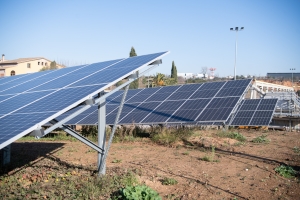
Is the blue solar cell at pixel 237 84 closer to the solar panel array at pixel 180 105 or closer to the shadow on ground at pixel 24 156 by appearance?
the solar panel array at pixel 180 105

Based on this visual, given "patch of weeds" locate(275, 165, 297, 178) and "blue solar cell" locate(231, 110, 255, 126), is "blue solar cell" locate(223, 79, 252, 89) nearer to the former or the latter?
"blue solar cell" locate(231, 110, 255, 126)

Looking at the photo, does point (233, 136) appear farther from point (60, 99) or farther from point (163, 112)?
point (60, 99)

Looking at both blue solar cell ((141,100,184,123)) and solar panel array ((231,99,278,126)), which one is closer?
blue solar cell ((141,100,184,123))

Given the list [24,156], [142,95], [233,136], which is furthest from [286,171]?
[142,95]

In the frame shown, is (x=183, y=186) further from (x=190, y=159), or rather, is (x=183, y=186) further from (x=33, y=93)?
(x=33, y=93)

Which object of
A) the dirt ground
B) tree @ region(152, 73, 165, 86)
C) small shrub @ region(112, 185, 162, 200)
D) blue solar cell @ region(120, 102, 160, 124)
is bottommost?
the dirt ground

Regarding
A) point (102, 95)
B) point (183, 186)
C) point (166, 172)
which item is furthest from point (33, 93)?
point (183, 186)

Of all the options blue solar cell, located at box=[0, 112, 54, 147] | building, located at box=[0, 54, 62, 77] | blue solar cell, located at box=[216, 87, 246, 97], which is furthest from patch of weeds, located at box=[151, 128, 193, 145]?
building, located at box=[0, 54, 62, 77]

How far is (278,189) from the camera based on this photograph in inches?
286

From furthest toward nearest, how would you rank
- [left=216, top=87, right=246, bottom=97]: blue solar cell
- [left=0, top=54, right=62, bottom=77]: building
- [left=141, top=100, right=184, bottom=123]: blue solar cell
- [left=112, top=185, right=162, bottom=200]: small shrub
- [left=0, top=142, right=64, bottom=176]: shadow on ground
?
1. [left=0, top=54, right=62, bottom=77]: building
2. [left=216, top=87, right=246, bottom=97]: blue solar cell
3. [left=141, top=100, right=184, bottom=123]: blue solar cell
4. [left=0, top=142, right=64, bottom=176]: shadow on ground
5. [left=112, top=185, right=162, bottom=200]: small shrub

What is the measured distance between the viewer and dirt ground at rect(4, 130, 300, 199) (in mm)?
7137

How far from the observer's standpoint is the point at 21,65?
6075 centimetres

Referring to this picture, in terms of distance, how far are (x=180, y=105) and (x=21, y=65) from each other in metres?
54.3

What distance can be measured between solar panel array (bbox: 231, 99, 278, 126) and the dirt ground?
345 cm
